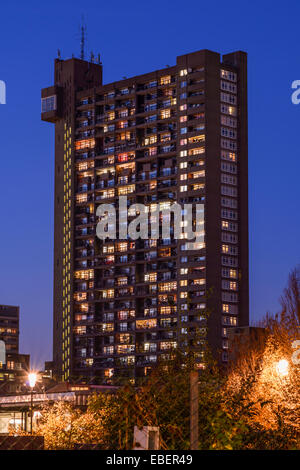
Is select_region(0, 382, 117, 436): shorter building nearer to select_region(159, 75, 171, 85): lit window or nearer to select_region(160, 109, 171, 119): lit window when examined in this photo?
select_region(160, 109, 171, 119): lit window

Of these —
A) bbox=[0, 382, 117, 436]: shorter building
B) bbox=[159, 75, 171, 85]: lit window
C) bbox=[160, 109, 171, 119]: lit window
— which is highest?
bbox=[159, 75, 171, 85]: lit window

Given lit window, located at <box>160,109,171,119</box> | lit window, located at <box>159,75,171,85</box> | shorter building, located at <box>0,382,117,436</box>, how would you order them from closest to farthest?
shorter building, located at <box>0,382,117,436</box> < lit window, located at <box>160,109,171,119</box> < lit window, located at <box>159,75,171,85</box>

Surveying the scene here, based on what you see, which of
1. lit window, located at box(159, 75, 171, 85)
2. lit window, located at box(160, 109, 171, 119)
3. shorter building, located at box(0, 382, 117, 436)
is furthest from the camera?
lit window, located at box(159, 75, 171, 85)

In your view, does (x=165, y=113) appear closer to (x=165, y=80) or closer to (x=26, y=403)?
(x=165, y=80)

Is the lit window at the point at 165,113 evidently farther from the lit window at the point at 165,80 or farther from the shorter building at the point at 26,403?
the shorter building at the point at 26,403

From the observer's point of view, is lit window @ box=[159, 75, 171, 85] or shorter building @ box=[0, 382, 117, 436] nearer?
shorter building @ box=[0, 382, 117, 436]

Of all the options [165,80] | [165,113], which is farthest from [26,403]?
[165,80]

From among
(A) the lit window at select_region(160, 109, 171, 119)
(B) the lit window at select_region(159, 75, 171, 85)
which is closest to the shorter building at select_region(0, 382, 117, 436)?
(A) the lit window at select_region(160, 109, 171, 119)

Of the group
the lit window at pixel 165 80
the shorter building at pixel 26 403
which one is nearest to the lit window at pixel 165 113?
the lit window at pixel 165 80

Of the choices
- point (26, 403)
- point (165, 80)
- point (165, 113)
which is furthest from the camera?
point (165, 80)

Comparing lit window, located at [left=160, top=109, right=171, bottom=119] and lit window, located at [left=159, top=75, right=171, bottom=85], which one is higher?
lit window, located at [left=159, top=75, right=171, bottom=85]

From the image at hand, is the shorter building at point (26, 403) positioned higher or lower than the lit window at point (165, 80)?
lower
